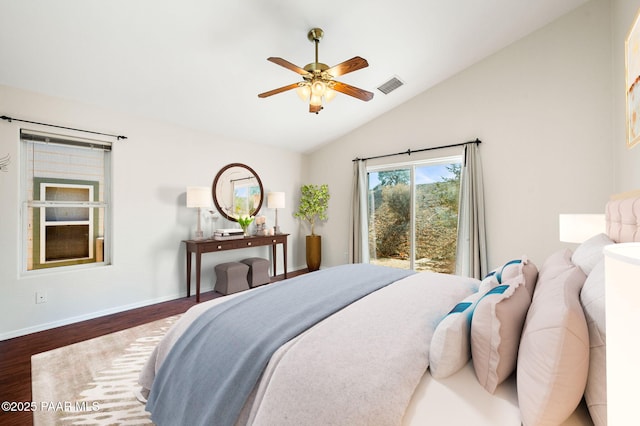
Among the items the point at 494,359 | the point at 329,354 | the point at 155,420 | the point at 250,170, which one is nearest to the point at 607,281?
the point at 494,359

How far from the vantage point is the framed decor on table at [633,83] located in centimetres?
186

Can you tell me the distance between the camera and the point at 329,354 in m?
1.04

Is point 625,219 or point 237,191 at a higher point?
point 237,191

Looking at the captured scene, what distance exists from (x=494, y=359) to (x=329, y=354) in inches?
22.9

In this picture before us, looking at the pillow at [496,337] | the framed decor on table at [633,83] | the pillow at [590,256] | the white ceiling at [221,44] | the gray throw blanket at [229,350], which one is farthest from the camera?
the white ceiling at [221,44]

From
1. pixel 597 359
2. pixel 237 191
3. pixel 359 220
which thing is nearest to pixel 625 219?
pixel 597 359

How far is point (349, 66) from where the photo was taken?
2172 millimetres

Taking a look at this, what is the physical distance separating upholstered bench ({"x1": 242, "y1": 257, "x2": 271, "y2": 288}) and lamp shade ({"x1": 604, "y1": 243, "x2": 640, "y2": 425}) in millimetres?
3960

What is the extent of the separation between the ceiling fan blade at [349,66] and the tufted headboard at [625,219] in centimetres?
187

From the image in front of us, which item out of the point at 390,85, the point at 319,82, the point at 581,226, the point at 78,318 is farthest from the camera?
the point at 390,85

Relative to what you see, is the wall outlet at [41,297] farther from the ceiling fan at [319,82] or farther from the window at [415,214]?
the window at [415,214]

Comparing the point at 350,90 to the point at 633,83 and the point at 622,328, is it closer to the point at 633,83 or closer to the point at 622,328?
the point at 633,83

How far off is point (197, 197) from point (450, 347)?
334 cm

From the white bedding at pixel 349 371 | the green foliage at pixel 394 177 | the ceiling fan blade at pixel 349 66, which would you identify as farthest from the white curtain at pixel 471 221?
the white bedding at pixel 349 371
